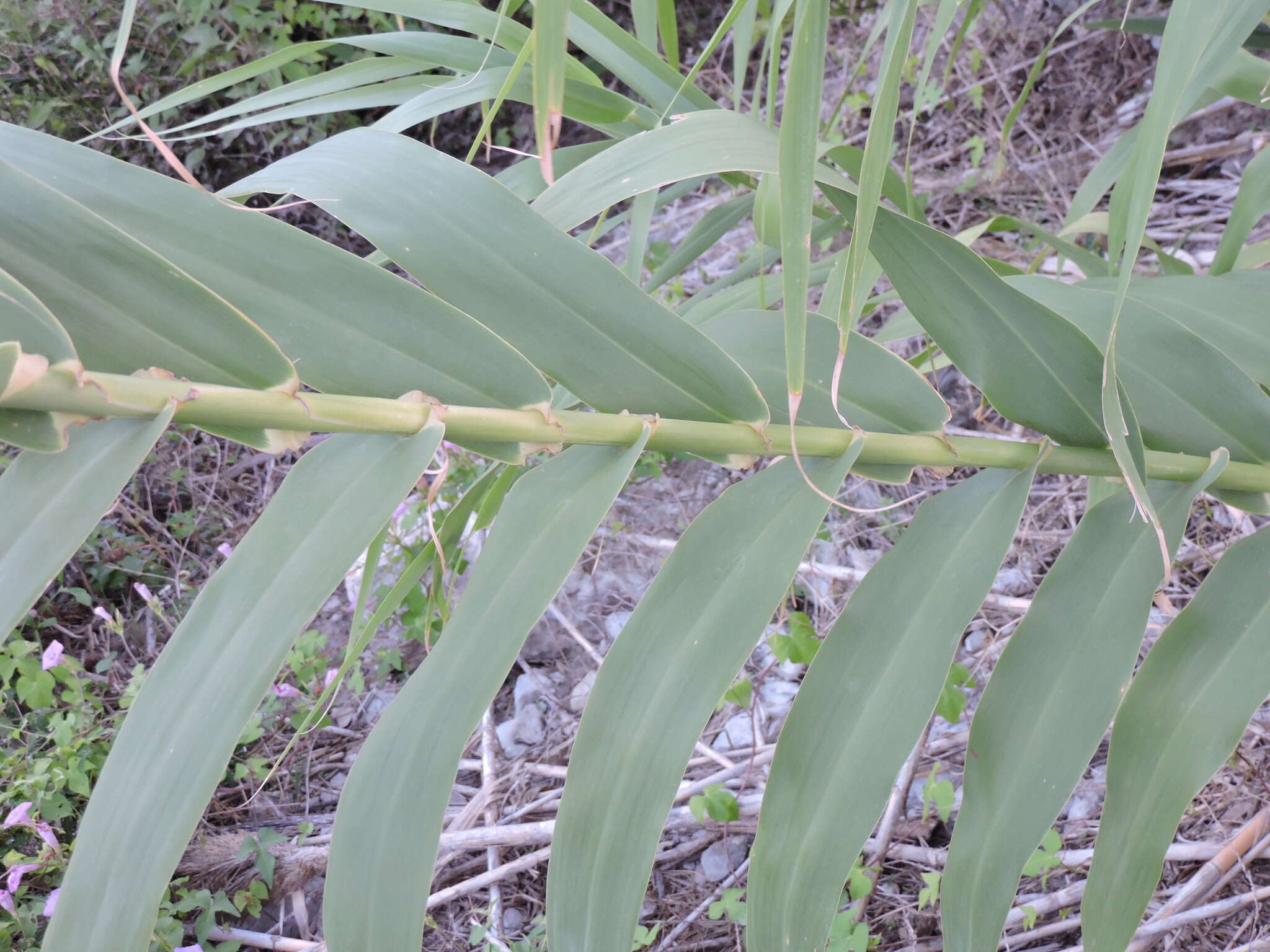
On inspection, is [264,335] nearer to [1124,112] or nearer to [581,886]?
[581,886]

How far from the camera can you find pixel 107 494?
10.7 inches

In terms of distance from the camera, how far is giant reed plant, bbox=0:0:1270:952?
10.6 inches

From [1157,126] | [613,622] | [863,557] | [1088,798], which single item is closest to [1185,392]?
[1157,126]

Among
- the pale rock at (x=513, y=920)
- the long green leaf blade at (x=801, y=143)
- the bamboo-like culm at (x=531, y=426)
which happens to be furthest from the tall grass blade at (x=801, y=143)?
the pale rock at (x=513, y=920)

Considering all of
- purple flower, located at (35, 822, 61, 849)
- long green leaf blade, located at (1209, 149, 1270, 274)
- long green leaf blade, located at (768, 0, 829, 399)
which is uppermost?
long green leaf blade, located at (1209, 149, 1270, 274)

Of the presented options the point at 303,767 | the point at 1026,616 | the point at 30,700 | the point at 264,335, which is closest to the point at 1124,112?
the point at 1026,616

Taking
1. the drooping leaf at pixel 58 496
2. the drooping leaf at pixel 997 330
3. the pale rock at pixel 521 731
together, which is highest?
the drooping leaf at pixel 997 330

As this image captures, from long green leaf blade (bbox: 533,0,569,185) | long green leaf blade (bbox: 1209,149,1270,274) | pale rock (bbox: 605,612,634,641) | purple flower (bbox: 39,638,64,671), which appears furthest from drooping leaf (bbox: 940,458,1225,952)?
purple flower (bbox: 39,638,64,671)

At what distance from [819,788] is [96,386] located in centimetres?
32

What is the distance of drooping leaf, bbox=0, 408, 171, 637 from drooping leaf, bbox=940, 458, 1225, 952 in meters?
0.37

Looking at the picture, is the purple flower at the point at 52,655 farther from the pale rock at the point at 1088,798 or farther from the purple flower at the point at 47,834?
the pale rock at the point at 1088,798

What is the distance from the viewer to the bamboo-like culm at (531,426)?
0.27m

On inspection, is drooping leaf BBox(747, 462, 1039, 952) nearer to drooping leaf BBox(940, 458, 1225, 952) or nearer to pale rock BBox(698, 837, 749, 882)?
drooping leaf BBox(940, 458, 1225, 952)

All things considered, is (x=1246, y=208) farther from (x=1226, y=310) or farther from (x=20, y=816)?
(x=20, y=816)
